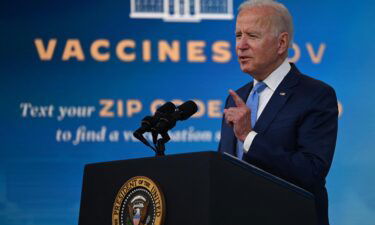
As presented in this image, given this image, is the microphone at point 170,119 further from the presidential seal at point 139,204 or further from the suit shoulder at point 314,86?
the suit shoulder at point 314,86

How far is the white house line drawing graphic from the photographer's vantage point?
4.30m

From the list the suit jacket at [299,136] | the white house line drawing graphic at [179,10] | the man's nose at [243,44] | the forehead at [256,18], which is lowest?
the suit jacket at [299,136]

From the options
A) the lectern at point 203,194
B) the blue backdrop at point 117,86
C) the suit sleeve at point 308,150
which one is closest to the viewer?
the lectern at point 203,194

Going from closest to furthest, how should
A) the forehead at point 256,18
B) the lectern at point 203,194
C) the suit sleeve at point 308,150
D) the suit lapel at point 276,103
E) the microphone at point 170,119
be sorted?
the lectern at point 203,194, the microphone at point 170,119, the suit sleeve at point 308,150, the suit lapel at point 276,103, the forehead at point 256,18

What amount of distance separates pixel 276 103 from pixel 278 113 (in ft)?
0.16

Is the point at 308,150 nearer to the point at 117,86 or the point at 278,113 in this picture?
the point at 278,113

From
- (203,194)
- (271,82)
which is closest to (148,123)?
(203,194)

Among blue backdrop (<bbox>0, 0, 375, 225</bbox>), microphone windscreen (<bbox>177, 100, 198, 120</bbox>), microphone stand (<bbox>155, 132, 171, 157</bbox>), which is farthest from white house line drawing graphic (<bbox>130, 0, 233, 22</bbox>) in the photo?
microphone stand (<bbox>155, 132, 171, 157</bbox>)

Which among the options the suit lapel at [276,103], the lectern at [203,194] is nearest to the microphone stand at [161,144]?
the lectern at [203,194]

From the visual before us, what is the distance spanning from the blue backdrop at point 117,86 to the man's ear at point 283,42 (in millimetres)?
1774

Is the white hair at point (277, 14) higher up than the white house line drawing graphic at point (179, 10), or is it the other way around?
the white house line drawing graphic at point (179, 10)

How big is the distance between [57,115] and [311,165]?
243cm

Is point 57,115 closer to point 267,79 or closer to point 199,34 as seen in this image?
point 199,34

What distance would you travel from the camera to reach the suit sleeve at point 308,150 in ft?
6.84
